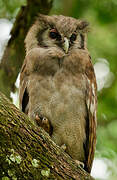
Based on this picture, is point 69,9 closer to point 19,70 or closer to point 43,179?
point 19,70

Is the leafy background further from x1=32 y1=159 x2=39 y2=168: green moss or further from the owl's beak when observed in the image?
x1=32 y1=159 x2=39 y2=168: green moss

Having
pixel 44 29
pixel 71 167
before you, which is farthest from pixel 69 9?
pixel 71 167

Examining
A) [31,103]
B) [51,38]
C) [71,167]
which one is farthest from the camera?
[51,38]

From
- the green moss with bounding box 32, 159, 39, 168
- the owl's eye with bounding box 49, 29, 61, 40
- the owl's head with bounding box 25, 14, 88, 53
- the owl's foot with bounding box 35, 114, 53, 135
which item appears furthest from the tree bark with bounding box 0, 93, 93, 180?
the owl's eye with bounding box 49, 29, 61, 40

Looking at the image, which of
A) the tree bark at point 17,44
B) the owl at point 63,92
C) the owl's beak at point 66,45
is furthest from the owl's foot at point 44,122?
the owl's beak at point 66,45

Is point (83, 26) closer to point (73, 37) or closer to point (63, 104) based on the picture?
point (73, 37)

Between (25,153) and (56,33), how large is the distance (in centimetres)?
250

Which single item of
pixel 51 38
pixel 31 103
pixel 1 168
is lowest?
pixel 1 168

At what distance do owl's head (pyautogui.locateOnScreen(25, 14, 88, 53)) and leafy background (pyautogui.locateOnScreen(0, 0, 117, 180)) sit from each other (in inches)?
22.5

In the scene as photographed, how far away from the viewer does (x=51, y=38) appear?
4.91 metres

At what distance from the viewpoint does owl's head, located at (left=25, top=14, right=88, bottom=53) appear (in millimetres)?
4866

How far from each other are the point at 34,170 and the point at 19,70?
2557 millimetres

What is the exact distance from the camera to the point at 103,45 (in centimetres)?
691

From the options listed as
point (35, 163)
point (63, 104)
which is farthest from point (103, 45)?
point (35, 163)
